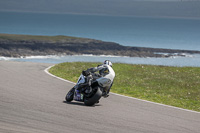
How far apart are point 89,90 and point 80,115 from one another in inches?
78.8

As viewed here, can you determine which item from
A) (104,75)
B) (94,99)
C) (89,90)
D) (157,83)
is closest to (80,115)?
(94,99)

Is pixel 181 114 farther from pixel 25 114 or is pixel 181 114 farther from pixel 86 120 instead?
pixel 25 114

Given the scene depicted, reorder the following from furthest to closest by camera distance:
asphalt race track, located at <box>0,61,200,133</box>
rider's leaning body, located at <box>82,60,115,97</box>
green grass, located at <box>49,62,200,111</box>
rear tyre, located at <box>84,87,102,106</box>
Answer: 1. green grass, located at <box>49,62,200,111</box>
2. rider's leaning body, located at <box>82,60,115,97</box>
3. rear tyre, located at <box>84,87,102,106</box>
4. asphalt race track, located at <box>0,61,200,133</box>

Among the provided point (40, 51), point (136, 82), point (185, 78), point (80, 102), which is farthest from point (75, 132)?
point (40, 51)

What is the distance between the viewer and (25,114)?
11578 millimetres

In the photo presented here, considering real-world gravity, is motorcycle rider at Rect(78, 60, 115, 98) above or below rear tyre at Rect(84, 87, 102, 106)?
above

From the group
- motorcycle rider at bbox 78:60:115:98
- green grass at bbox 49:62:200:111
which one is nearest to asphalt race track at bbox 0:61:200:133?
motorcycle rider at bbox 78:60:115:98

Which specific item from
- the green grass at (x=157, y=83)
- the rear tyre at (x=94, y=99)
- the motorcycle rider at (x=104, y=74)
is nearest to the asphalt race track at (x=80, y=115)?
the rear tyre at (x=94, y=99)

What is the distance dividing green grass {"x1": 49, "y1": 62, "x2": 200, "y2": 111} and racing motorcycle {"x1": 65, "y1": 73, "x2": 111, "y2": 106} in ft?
14.8

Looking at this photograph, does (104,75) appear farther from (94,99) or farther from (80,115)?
(80,115)

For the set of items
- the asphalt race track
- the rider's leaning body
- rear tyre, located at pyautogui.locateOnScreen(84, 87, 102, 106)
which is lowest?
the asphalt race track

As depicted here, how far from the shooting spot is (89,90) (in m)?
14.0

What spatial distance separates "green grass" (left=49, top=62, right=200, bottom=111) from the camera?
18.6m

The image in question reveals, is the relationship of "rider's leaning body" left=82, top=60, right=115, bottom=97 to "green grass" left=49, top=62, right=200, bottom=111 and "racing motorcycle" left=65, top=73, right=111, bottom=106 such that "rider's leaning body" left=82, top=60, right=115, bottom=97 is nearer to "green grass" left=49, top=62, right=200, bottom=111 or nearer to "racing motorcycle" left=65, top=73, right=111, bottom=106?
"racing motorcycle" left=65, top=73, right=111, bottom=106
